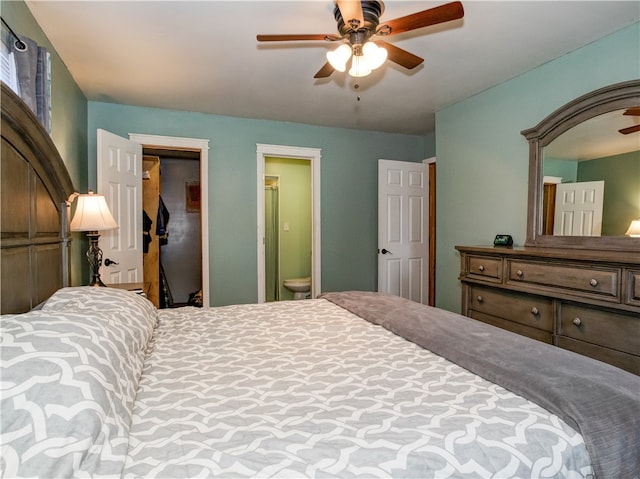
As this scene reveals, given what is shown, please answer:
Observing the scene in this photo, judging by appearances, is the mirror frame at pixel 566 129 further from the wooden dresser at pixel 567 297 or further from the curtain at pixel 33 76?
the curtain at pixel 33 76

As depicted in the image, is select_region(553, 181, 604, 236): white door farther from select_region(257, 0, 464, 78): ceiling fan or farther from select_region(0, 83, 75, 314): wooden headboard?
select_region(0, 83, 75, 314): wooden headboard

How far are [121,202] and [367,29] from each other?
8.74 feet

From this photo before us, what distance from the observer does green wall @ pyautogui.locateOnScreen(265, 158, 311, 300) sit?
5.44m

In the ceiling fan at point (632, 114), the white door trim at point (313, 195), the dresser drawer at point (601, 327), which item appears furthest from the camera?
the white door trim at point (313, 195)

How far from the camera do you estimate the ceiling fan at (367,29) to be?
162 cm

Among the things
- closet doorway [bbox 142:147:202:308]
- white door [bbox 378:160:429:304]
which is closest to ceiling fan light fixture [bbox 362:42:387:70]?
white door [bbox 378:160:429:304]

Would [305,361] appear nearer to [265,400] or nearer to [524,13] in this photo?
[265,400]

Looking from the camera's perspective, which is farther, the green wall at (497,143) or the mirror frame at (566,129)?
the green wall at (497,143)

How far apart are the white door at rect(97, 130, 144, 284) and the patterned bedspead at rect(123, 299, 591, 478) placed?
2105 millimetres

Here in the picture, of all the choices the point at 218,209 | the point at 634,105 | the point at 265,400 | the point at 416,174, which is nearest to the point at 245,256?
the point at 218,209

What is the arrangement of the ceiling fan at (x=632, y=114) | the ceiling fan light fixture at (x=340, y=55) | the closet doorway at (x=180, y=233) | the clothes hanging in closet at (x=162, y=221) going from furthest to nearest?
1. the closet doorway at (x=180, y=233)
2. the clothes hanging in closet at (x=162, y=221)
3. the ceiling fan at (x=632, y=114)
4. the ceiling fan light fixture at (x=340, y=55)

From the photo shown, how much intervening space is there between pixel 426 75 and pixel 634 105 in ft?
4.46

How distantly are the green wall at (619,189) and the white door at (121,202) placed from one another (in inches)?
146

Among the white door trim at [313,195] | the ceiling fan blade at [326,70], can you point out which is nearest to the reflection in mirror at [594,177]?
the ceiling fan blade at [326,70]
